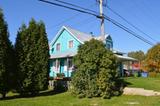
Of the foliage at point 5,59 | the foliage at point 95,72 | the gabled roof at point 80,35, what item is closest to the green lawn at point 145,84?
the foliage at point 95,72

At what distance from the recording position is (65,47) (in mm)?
42438

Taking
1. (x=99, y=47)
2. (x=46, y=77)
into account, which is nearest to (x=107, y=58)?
(x=99, y=47)

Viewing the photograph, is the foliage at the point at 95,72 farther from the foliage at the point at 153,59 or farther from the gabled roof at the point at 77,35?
the foliage at the point at 153,59

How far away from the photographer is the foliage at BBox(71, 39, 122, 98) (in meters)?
19.9

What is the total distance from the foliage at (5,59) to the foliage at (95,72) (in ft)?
15.7

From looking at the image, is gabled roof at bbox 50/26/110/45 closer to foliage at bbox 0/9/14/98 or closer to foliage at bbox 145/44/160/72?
foliage at bbox 145/44/160/72

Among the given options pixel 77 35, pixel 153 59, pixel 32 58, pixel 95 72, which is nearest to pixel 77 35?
pixel 77 35

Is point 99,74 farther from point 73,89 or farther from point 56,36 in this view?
point 56,36

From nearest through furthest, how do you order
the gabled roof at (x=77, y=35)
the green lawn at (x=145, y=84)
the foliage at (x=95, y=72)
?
the foliage at (x=95, y=72) → the green lawn at (x=145, y=84) → the gabled roof at (x=77, y=35)

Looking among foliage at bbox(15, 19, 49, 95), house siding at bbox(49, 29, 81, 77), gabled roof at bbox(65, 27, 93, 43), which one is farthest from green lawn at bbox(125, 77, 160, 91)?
gabled roof at bbox(65, 27, 93, 43)

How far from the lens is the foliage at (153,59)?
4297 centimetres

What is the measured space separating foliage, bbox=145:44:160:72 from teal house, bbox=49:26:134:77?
480cm

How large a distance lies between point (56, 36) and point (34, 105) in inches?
1122

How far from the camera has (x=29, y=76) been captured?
21.5 meters
